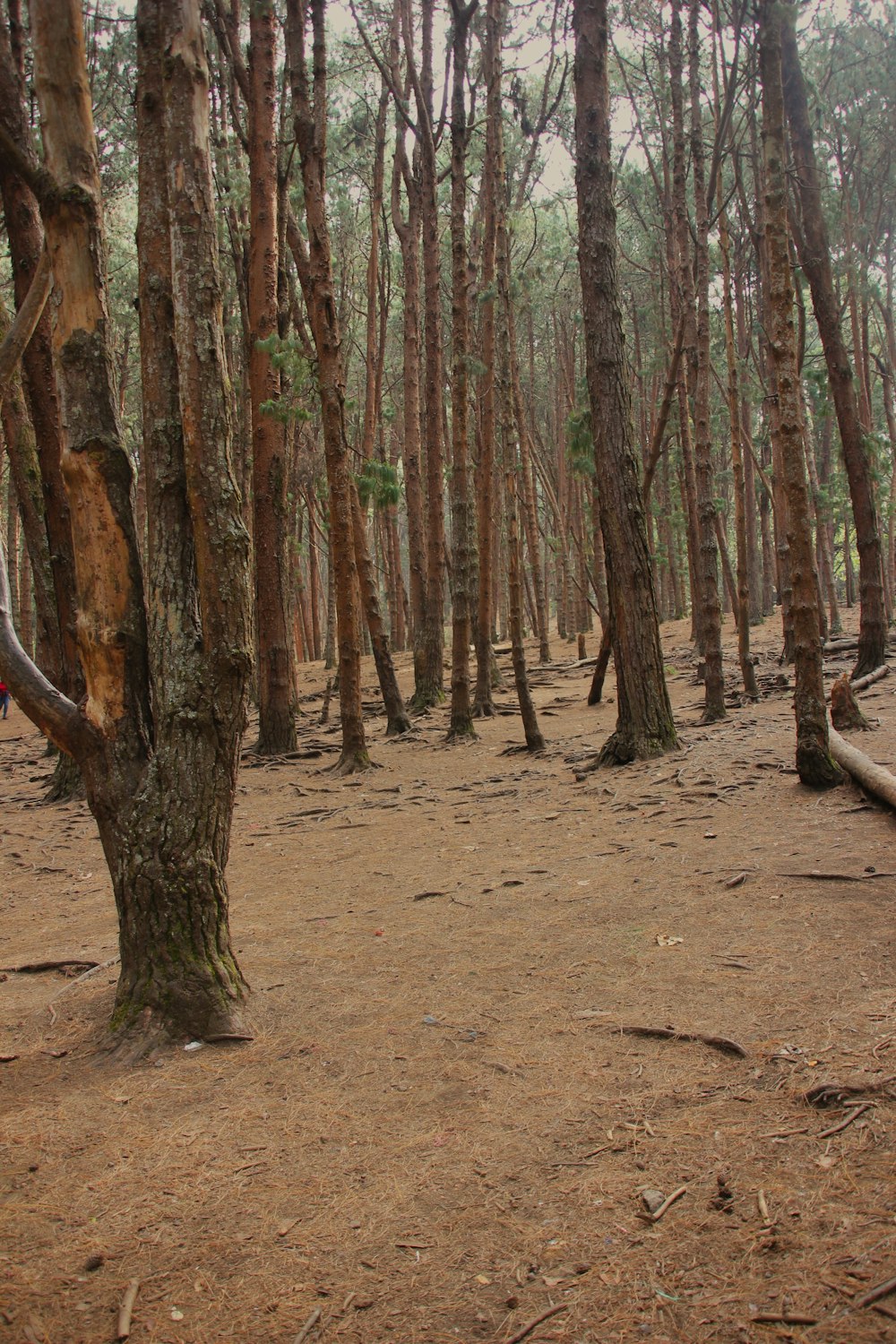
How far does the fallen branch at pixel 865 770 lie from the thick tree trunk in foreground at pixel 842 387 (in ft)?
13.6

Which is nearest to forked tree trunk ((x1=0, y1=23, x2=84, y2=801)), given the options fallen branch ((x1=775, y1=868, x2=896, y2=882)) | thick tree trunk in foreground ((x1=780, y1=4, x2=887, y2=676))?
fallen branch ((x1=775, y1=868, x2=896, y2=882))

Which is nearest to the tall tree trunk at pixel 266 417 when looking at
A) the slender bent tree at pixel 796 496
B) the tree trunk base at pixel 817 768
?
the slender bent tree at pixel 796 496

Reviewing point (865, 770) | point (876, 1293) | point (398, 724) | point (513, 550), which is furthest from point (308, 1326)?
point (398, 724)

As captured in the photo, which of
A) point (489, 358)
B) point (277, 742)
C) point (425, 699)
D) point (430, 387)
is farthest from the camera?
point (425, 699)

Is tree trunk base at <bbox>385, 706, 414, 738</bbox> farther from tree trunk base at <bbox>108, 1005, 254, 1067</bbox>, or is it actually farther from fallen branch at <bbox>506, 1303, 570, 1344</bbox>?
fallen branch at <bbox>506, 1303, 570, 1344</bbox>

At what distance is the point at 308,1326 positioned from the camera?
2.04m

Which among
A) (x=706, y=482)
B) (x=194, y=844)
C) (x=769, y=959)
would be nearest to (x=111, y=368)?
(x=194, y=844)

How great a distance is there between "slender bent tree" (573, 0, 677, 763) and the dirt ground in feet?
7.83

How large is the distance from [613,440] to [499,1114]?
6476mm

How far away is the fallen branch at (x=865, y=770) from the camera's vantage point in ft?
17.4

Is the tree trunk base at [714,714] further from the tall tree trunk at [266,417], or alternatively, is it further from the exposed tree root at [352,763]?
the tall tree trunk at [266,417]

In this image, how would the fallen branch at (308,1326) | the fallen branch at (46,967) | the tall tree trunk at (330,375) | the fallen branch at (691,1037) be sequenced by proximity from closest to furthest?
1. the fallen branch at (308,1326)
2. the fallen branch at (691,1037)
3. the fallen branch at (46,967)
4. the tall tree trunk at (330,375)

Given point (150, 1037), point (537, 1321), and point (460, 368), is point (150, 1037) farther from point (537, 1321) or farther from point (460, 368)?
point (460, 368)

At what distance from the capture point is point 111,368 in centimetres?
358
